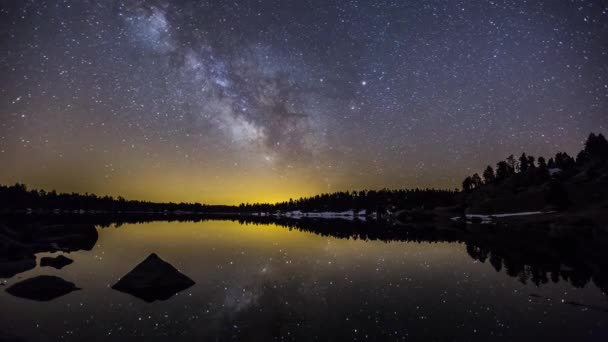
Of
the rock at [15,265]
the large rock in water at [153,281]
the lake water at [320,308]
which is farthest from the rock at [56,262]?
the large rock in water at [153,281]

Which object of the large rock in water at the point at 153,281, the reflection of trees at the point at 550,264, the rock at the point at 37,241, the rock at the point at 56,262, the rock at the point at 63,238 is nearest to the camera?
the large rock in water at the point at 153,281

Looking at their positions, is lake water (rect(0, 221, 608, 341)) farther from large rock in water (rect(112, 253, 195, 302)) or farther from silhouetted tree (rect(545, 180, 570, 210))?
silhouetted tree (rect(545, 180, 570, 210))

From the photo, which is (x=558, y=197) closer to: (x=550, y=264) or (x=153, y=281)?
(x=550, y=264)

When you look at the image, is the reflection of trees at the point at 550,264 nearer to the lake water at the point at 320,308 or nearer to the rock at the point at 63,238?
the lake water at the point at 320,308

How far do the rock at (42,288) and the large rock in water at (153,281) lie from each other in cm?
255

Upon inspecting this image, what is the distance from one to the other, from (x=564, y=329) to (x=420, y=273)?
1392 cm

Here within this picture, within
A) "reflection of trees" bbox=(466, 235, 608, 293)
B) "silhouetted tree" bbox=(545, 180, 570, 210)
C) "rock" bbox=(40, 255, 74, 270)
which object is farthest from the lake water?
"silhouetted tree" bbox=(545, 180, 570, 210)

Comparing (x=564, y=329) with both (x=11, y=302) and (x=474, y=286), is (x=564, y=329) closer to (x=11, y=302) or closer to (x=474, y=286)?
(x=474, y=286)

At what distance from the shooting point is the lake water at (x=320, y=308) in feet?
46.1

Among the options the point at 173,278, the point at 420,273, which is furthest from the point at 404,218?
the point at 173,278

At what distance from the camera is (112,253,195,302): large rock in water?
20.7 m

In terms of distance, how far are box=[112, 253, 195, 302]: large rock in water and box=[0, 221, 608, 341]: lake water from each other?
68 cm

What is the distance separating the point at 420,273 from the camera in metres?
28.1

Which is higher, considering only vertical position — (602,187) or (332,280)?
(602,187)
